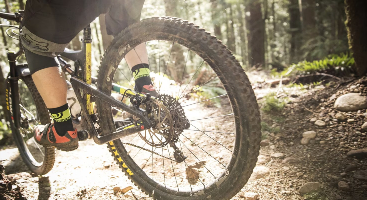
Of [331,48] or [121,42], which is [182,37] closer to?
[121,42]

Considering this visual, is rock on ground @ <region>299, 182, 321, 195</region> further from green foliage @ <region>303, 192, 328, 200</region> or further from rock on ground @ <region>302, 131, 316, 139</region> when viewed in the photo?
rock on ground @ <region>302, 131, 316, 139</region>

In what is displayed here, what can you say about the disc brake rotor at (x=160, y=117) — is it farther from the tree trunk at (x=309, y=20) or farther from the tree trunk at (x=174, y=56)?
the tree trunk at (x=309, y=20)

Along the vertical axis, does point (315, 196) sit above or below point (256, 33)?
below

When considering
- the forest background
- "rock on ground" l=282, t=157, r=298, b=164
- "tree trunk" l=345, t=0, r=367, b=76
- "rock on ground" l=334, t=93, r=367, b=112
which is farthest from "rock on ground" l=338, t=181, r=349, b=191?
the forest background

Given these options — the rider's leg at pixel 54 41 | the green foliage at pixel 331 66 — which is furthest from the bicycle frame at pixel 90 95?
the green foliage at pixel 331 66

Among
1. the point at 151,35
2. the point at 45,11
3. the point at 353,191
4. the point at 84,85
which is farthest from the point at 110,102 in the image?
the point at 353,191

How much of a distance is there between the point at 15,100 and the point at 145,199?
6.96 feet

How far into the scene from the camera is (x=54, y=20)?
1618 millimetres

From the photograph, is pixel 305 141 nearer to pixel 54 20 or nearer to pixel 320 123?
pixel 320 123

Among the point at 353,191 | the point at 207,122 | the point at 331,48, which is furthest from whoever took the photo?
the point at 331,48

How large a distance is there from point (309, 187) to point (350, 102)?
183 cm

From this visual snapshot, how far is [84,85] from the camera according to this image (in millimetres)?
1933

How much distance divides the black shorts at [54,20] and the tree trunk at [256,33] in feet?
30.3

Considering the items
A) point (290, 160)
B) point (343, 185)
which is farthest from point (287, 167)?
point (343, 185)
